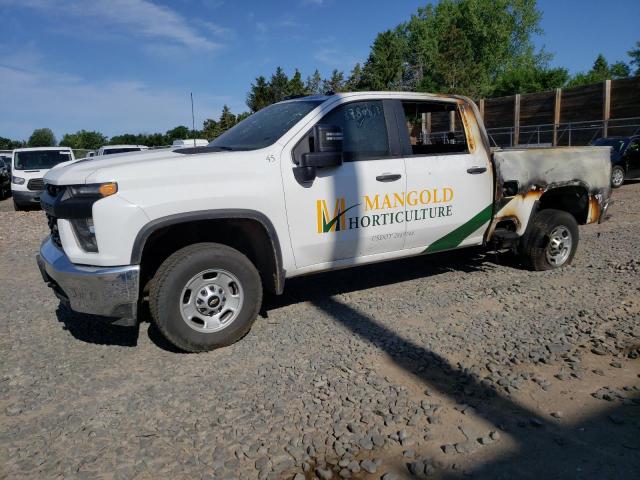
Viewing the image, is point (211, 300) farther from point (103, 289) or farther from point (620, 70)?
point (620, 70)

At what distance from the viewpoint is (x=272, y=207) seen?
4.15 m

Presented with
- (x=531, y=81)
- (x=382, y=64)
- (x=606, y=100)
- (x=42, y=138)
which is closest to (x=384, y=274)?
(x=606, y=100)

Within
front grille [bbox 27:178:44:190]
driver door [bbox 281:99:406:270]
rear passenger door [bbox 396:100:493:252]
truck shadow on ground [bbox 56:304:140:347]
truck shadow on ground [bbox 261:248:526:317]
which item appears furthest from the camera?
front grille [bbox 27:178:44:190]

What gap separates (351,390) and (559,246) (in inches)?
152

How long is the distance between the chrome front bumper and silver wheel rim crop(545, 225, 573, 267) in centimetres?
457

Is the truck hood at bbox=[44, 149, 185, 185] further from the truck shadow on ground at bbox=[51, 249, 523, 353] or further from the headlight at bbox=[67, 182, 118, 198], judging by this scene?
the truck shadow on ground at bbox=[51, 249, 523, 353]

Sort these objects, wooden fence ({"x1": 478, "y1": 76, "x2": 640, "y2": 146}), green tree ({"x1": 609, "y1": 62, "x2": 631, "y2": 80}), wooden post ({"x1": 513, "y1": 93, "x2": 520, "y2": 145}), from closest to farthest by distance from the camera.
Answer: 1. wooden fence ({"x1": 478, "y1": 76, "x2": 640, "y2": 146})
2. wooden post ({"x1": 513, "y1": 93, "x2": 520, "y2": 145})
3. green tree ({"x1": 609, "y1": 62, "x2": 631, "y2": 80})

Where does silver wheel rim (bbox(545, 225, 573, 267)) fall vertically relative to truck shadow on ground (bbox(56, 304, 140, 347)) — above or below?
above

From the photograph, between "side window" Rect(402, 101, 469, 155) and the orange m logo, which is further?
"side window" Rect(402, 101, 469, 155)

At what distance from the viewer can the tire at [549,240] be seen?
5953mm

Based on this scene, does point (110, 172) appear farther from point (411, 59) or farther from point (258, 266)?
point (411, 59)

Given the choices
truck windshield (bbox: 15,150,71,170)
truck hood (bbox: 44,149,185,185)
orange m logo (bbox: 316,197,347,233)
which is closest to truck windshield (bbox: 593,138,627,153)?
orange m logo (bbox: 316,197,347,233)

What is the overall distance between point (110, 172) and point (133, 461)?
1902mm

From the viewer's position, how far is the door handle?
4.66 m
